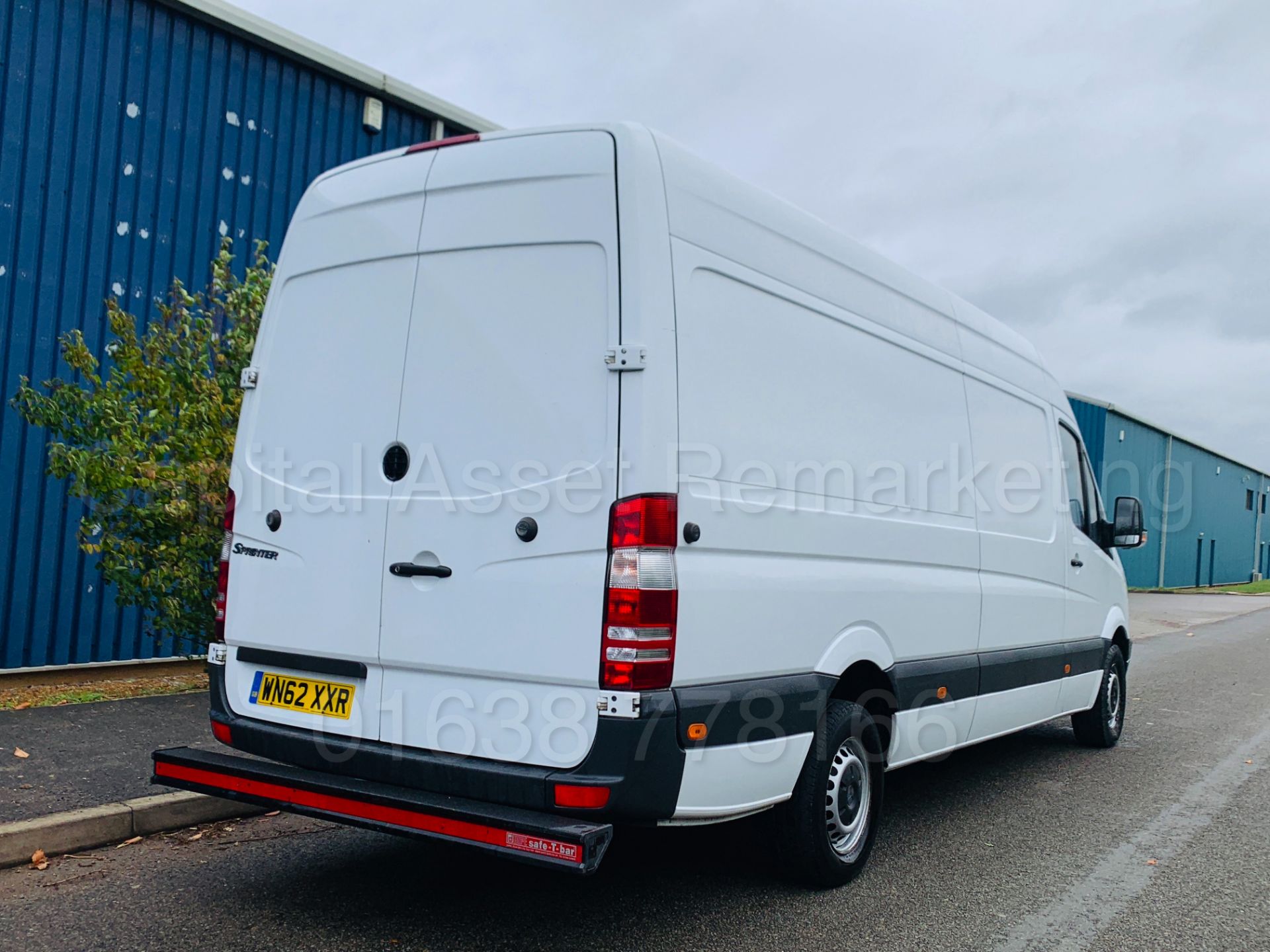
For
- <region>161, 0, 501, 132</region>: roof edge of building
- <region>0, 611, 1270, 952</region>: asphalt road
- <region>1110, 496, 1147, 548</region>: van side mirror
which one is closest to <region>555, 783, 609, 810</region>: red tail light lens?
<region>0, 611, 1270, 952</region>: asphalt road

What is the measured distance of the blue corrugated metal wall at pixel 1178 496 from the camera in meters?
33.6

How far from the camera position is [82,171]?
8.82 meters

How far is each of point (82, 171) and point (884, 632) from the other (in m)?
7.44

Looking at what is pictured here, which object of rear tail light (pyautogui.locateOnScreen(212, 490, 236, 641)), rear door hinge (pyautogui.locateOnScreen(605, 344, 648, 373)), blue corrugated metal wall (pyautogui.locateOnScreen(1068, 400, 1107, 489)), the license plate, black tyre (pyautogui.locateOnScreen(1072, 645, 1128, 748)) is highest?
blue corrugated metal wall (pyautogui.locateOnScreen(1068, 400, 1107, 489))

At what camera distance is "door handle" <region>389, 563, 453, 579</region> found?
12.3 feet

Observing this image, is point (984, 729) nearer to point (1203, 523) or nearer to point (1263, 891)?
point (1263, 891)

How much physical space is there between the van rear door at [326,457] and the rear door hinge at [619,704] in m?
0.89

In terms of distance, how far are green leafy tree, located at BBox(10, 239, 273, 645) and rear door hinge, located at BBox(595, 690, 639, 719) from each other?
4618 millimetres

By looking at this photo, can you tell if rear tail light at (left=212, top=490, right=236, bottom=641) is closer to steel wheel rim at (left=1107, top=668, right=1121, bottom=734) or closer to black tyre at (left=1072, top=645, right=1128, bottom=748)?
black tyre at (left=1072, top=645, right=1128, bottom=748)

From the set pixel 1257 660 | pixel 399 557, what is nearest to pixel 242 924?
pixel 399 557

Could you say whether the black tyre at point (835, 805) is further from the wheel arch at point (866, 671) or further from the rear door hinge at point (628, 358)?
the rear door hinge at point (628, 358)

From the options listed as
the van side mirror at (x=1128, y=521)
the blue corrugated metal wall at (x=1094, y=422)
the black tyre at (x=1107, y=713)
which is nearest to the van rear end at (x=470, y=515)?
the van side mirror at (x=1128, y=521)

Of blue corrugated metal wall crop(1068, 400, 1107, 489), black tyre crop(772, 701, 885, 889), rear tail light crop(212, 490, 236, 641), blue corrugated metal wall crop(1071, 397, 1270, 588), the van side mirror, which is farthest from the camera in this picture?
→ blue corrugated metal wall crop(1071, 397, 1270, 588)

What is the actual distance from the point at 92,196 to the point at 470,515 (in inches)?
268
